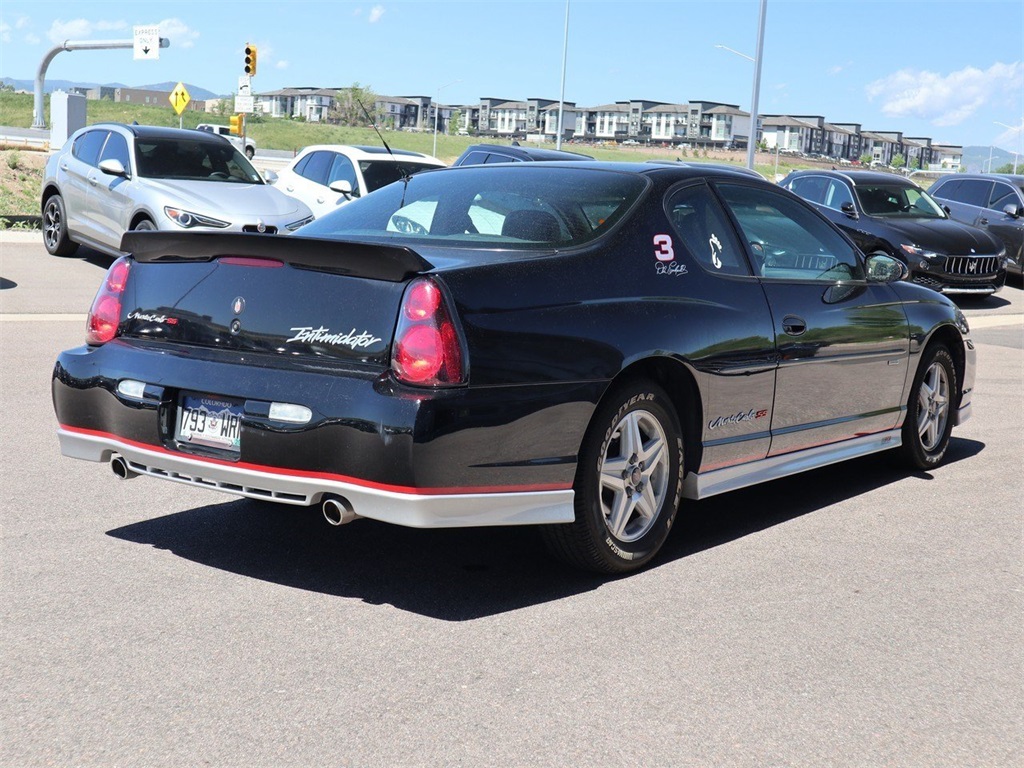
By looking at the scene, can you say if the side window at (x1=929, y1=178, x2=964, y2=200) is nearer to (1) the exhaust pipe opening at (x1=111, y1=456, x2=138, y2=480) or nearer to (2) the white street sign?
(1) the exhaust pipe opening at (x1=111, y1=456, x2=138, y2=480)

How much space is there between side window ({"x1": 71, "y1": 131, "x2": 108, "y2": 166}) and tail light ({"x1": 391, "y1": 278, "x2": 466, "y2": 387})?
12.3m

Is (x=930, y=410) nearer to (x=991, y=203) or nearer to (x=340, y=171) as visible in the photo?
(x=340, y=171)

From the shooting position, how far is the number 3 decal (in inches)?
200

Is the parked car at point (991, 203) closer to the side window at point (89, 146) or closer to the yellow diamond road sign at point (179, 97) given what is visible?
the side window at point (89, 146)

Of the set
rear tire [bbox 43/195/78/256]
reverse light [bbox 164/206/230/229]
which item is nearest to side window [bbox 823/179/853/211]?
reverse light [bbox 164/206/230/229]

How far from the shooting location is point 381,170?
16266 mm

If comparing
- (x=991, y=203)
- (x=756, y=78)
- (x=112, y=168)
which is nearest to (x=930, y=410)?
(x=112, y=168)

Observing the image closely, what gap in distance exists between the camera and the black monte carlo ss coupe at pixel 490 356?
422 cm

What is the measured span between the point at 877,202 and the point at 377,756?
633 inches

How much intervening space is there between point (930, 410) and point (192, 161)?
10.4 m

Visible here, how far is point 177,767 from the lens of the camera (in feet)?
10.3

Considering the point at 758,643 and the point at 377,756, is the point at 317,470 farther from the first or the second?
the point at 758,643

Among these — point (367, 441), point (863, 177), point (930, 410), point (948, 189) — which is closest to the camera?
point (367, 441)

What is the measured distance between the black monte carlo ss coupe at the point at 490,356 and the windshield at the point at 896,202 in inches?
492
